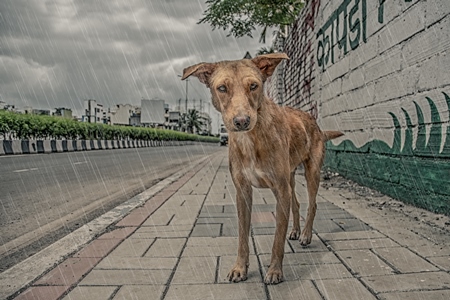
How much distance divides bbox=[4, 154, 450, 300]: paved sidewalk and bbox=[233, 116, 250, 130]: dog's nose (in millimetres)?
1025

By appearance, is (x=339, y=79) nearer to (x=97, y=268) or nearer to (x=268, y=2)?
(x=268, y=2)

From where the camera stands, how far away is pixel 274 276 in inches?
104

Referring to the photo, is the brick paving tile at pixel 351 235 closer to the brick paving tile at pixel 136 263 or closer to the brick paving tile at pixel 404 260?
the brick paving tile at pixel 404 260

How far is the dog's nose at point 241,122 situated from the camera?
7.91 ft

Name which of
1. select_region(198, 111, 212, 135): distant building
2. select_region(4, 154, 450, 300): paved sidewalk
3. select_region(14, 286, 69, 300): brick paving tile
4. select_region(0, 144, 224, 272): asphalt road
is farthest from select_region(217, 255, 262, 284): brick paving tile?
select_region(198, 111, 212, 135): distant building

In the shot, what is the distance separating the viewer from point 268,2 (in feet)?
38.0

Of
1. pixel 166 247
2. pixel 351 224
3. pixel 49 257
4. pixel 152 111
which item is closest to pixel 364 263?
pixel 351 224

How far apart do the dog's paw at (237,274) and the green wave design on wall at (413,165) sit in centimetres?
252

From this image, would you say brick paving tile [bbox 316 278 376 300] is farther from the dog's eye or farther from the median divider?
the median divider

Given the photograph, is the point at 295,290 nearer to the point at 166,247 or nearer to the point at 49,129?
the point at 166,247

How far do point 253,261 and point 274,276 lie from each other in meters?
0.49

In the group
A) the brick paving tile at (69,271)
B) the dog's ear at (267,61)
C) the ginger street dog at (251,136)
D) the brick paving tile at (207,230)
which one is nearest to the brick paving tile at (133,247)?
the brick paving tile at (69,271)

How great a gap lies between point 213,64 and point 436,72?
2783mm

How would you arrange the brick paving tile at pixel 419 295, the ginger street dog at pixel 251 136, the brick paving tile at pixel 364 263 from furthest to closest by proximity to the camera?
the brick paving tile at pixel 364 263, the ginger street dog at pixel 251 136, the brick paving tile at pixel 419 295
